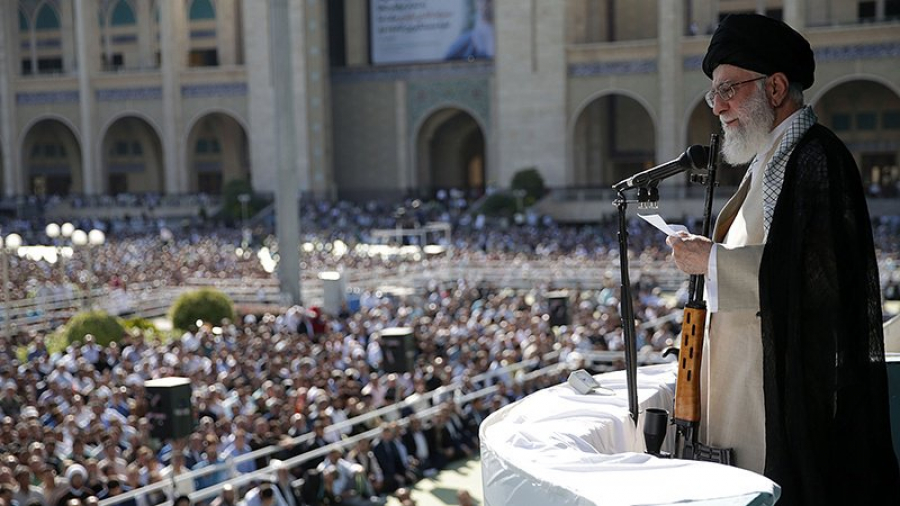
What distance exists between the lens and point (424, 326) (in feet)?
57.9

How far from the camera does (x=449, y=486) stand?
11.3 metres

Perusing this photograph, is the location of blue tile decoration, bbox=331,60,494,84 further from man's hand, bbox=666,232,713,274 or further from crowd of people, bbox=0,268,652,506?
man's hand, bbox=666,232,713,274

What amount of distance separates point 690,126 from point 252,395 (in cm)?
3446

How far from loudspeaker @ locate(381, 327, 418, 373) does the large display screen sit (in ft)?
103

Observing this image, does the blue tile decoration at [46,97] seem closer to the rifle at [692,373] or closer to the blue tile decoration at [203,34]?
the blue tile decoration at [203,34]

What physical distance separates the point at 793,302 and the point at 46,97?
49.9 metres

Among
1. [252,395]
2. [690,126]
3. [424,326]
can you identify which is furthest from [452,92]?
[252,395]

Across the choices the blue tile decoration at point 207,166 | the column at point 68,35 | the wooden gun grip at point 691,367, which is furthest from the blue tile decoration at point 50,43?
the wooden gun grip at point 691,367

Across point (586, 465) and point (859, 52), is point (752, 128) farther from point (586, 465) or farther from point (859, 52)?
A: point (859, 52)

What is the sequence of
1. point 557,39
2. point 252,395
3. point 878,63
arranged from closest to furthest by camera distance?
point 252,395 < point 878,63 < point 557,39

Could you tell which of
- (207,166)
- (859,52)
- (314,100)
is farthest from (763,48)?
(207,166)

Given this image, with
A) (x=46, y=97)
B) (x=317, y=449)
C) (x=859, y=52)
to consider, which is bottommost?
(x=317, y=449)

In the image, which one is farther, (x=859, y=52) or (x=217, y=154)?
(x=217, y=154)

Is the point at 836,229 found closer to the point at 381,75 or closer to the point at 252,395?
the point at 252,395
